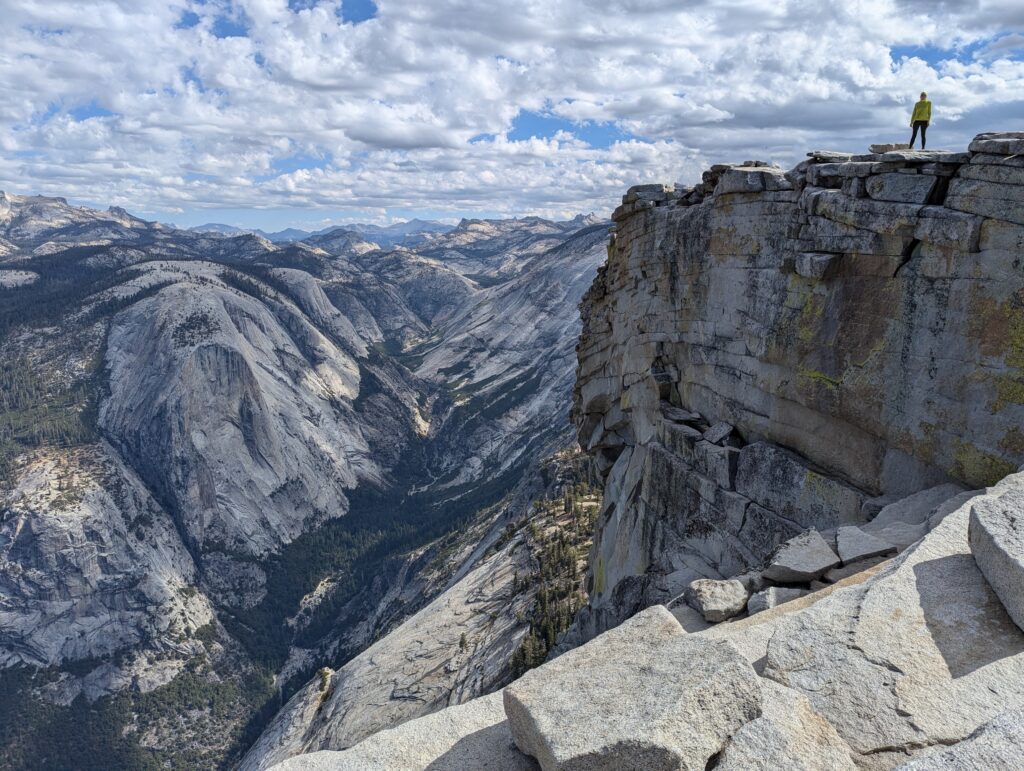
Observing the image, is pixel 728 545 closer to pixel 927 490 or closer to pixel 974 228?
pixel 927 490

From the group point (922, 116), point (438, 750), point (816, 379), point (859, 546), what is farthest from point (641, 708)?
point (922, 116)

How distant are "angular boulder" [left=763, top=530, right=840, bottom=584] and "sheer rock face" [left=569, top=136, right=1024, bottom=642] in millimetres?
1622

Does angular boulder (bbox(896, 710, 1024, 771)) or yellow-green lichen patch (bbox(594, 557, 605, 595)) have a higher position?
angular boulder (bbox(896, 710, 1024, 771))

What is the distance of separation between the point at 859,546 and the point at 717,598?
12.0 feet

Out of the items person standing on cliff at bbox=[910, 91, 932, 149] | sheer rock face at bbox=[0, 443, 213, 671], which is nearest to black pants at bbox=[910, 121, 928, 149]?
person standing on cliff at bbox=[910, 91, 932, 149]

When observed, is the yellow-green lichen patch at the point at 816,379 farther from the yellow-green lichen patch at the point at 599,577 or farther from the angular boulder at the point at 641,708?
the yellow-green lichen patch at the point at 599,577

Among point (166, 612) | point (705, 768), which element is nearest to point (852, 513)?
point (705, 768)

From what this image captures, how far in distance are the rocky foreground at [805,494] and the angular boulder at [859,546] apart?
7 centimetres

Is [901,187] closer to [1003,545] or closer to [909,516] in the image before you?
[909,516]

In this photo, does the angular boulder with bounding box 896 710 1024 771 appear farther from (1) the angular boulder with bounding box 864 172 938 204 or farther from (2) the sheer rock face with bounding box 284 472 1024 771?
(1) the angular boulder with bounding box 864 172 938 204

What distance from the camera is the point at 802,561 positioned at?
1579 centimetres

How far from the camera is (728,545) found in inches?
973

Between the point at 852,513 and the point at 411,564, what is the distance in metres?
163

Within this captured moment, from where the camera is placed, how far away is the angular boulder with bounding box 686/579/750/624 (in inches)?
602
